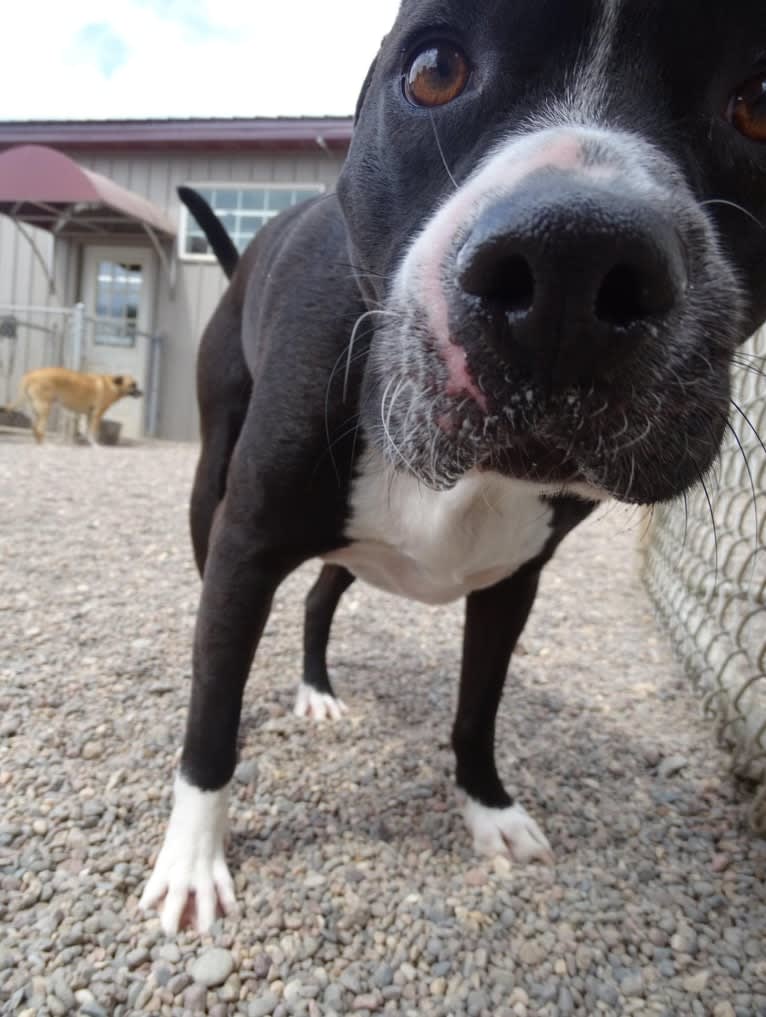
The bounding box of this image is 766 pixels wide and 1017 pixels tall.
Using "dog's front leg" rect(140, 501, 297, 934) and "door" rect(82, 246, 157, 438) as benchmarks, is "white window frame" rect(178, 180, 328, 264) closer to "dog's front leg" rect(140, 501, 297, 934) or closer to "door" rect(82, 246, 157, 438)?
"door" rect(82, 246, 157, 438)

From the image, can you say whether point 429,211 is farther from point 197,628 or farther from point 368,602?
point 368,602

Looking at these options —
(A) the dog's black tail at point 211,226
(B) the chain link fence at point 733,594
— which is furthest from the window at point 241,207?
(B) the chain link fence at point 733,594

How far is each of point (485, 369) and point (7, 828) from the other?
134 centimetres

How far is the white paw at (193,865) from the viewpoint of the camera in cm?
131

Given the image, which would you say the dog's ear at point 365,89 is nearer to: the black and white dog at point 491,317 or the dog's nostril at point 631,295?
the black and white dog at point 491,317

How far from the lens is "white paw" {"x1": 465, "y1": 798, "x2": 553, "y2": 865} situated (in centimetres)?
159

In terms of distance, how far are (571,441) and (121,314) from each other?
10106mm

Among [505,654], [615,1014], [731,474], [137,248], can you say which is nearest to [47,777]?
[505,654]

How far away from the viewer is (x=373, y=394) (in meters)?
1.21

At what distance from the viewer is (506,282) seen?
2.41ft

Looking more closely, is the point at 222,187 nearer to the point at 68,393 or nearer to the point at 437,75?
the point at 68,393

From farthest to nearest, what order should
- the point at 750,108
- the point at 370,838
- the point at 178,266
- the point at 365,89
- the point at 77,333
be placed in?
the point at 178,266 < the point at 77,333 < the point at 370,838 < the point at 365,89 < the point at 750,108

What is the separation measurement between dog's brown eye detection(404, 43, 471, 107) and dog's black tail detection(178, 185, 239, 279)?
127 cm

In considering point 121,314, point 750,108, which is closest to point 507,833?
point 750,108
